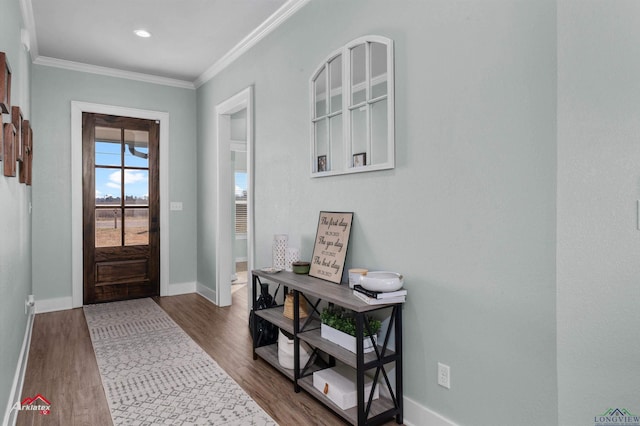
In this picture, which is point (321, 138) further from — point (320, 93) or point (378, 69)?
point (378, 69)

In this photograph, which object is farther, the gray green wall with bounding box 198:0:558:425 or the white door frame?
the white door frame

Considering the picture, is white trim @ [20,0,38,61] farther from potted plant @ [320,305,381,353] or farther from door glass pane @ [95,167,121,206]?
potted plant @ [320,305,381,353]

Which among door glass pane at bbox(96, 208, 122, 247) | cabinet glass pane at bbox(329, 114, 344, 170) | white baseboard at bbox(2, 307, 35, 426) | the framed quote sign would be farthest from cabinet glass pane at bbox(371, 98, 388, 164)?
door glass pane at bbox(96, 208, 122, 247)

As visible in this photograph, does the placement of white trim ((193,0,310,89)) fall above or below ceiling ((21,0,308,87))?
below

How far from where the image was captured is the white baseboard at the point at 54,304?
4.21 meters

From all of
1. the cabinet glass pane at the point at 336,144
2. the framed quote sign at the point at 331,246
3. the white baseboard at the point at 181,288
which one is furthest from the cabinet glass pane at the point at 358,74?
the white baseboard at the point at 181,288

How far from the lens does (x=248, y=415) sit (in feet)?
7.05

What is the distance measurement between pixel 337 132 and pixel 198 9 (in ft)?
5.23

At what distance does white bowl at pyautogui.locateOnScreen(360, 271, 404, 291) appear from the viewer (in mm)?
1933

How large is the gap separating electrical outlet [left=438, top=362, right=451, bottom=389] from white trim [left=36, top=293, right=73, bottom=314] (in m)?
4.11

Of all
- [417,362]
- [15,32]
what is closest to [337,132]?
[417,362]

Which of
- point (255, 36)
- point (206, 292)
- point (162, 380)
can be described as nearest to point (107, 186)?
point (206, 292)

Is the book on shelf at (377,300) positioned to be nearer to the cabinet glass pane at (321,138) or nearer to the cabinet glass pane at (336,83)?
the cabinet glass pane at (321,138)

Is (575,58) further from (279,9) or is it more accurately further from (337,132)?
(279,9)
